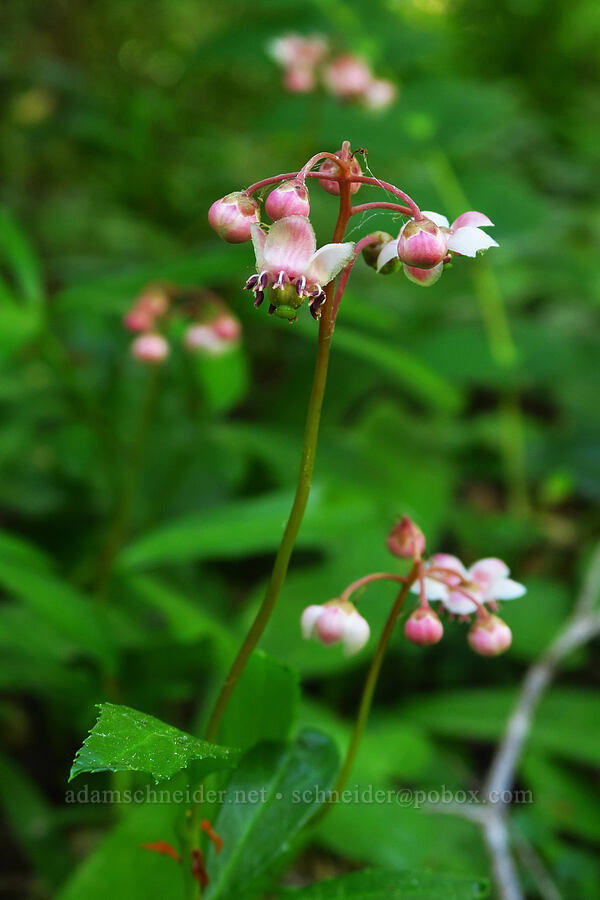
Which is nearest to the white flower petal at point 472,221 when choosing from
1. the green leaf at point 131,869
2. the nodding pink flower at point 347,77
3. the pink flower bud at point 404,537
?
the pink flower bud at point 404,537

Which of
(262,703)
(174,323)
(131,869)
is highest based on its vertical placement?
(174,323)

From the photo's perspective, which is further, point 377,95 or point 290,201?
point 377,95

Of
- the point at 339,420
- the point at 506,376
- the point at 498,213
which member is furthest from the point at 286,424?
the point at 498,213

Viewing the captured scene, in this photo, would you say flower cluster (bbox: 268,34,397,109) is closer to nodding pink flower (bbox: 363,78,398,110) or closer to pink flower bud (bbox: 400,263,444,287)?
nodding pink flower (bbox: 363,78,398,110)

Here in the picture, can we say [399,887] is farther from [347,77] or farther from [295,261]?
[347,77]

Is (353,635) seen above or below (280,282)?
below

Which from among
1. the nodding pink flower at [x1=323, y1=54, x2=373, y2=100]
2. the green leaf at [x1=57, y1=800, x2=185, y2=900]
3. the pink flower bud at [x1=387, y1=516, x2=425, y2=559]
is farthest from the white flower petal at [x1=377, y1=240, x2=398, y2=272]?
the nodding pink flower at [x1=323, y1=54, x2=373, y2=100]

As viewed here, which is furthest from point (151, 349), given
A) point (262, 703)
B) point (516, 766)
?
point (516, 766)

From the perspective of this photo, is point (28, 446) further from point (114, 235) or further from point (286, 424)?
point (114, 235)

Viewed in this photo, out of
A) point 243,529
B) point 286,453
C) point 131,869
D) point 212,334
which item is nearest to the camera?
point 131,869
